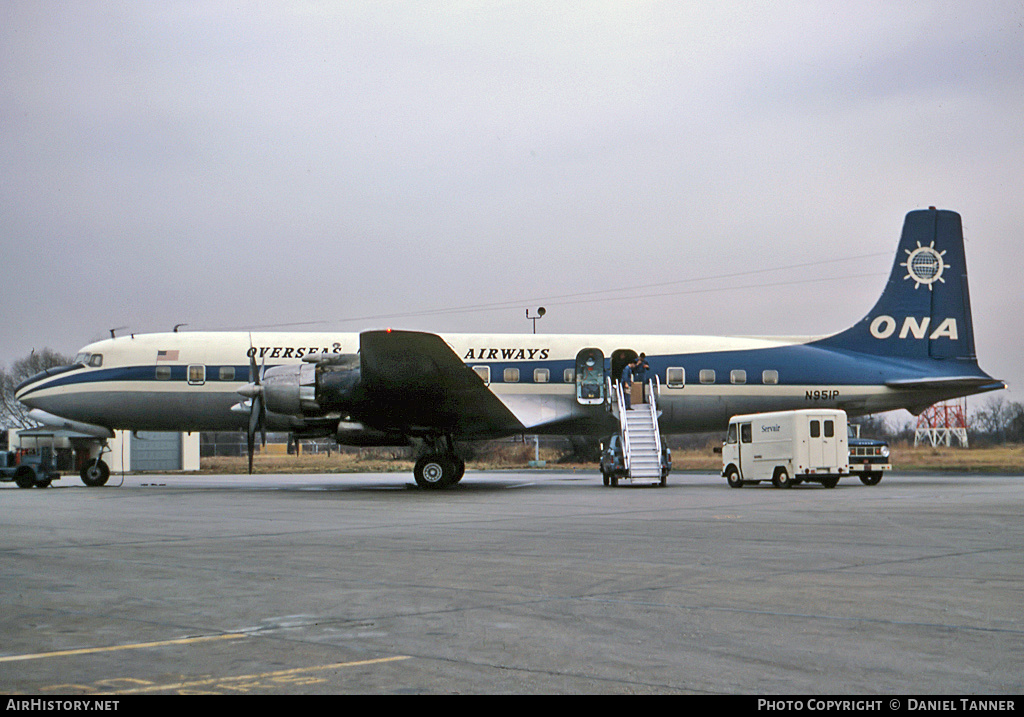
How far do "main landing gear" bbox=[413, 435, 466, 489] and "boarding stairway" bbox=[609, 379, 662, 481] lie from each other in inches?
206

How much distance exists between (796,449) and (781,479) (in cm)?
140

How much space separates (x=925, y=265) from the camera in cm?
3120

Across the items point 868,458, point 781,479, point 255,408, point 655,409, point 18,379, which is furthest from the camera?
point 18,379

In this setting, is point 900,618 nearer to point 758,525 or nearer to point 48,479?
point 758,525

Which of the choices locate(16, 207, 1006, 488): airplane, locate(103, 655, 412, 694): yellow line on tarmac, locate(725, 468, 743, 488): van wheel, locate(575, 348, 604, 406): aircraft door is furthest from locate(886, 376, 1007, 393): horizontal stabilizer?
locate(103, 655, 412, 694): yellow line on tarmac

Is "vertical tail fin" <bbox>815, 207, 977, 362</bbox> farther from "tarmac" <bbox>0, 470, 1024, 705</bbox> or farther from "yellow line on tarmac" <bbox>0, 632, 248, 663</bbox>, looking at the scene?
"yellow line on tarmac" <bbox>0, 632, 248, 663</bbox>

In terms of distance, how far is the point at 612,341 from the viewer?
29766 mm

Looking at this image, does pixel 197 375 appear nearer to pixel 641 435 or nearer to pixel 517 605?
pixel 641 435

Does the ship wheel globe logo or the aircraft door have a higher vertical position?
the ship wheel globe logo

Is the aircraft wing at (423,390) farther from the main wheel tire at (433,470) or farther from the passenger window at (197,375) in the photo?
the passenger window at (197,375)

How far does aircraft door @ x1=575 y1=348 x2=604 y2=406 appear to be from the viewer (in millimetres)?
28812

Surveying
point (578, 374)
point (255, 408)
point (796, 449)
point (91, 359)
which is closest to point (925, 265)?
point (796, 449)

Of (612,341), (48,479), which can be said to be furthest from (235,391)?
(612,341)
